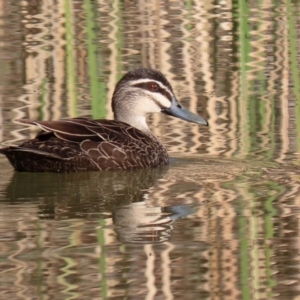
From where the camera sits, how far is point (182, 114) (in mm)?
9727

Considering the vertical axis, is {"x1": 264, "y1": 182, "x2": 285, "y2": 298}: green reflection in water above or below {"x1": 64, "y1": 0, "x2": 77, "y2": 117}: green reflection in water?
below

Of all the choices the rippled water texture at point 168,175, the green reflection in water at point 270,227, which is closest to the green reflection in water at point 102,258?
the rippled water texture at point 168,175

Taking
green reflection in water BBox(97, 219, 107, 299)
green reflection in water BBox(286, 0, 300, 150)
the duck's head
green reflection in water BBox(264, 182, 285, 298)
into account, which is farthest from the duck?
green reflection in water BBox(97, 219, 107, 299)

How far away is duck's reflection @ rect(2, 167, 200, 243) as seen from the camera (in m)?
7.17

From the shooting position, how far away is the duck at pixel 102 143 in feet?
28.7

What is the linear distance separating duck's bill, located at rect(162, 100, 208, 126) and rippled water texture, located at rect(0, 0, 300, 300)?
174 mm

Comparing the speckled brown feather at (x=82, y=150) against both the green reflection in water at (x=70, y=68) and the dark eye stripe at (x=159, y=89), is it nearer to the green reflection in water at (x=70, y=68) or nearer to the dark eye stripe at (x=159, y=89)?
the dark eye stripe at (x=159, y=89)

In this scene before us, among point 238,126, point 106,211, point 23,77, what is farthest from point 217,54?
point 106,211

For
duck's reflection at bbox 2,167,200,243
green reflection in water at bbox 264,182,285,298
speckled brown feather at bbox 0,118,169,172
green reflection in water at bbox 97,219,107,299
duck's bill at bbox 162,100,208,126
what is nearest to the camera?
green reflection in water at bbox 97,219,107,299

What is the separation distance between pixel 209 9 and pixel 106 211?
8.01m

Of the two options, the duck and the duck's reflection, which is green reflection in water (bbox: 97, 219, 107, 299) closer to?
the duck's reflection

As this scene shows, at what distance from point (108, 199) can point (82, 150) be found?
983 millimetres

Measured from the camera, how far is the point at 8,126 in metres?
9.94

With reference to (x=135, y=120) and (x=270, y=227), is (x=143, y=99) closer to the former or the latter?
(x=135, y=120)
